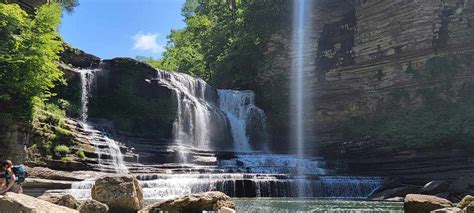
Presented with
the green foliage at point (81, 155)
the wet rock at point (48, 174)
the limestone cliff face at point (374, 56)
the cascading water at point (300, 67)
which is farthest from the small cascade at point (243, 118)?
the wet rock at point (48, 174)

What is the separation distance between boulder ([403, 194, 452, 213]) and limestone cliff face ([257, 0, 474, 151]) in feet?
62.3

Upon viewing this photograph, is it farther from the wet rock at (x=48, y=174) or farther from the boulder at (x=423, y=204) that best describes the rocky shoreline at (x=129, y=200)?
the wet rock at (x=48, y=174)

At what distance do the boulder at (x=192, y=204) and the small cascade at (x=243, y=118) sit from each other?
20.1m

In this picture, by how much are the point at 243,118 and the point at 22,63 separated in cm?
1689

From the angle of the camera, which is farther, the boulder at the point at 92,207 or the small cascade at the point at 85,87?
the small cascade at the point at 85,87

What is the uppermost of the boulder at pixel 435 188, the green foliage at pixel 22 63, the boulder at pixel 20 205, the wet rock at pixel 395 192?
the green foliage at pixel 22 63

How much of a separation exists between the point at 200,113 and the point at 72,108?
8442 millimetres

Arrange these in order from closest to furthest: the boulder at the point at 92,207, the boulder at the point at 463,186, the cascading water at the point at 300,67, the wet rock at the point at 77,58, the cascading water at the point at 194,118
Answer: the boulder at the point at 92,207 → the boulder at the point at 463,186 → the wet rock at the point at 77,58 → the cascading water at the point at 194,118 → the cascading water at the point at 300,67

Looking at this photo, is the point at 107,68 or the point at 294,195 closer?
the point at 294,195

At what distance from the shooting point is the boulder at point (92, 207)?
29.7 feet

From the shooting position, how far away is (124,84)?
29.4m

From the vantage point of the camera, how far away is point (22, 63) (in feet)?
63.6

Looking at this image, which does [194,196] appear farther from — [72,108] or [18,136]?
[72,108]

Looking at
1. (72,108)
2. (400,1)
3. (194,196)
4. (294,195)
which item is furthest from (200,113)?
(194,196)
